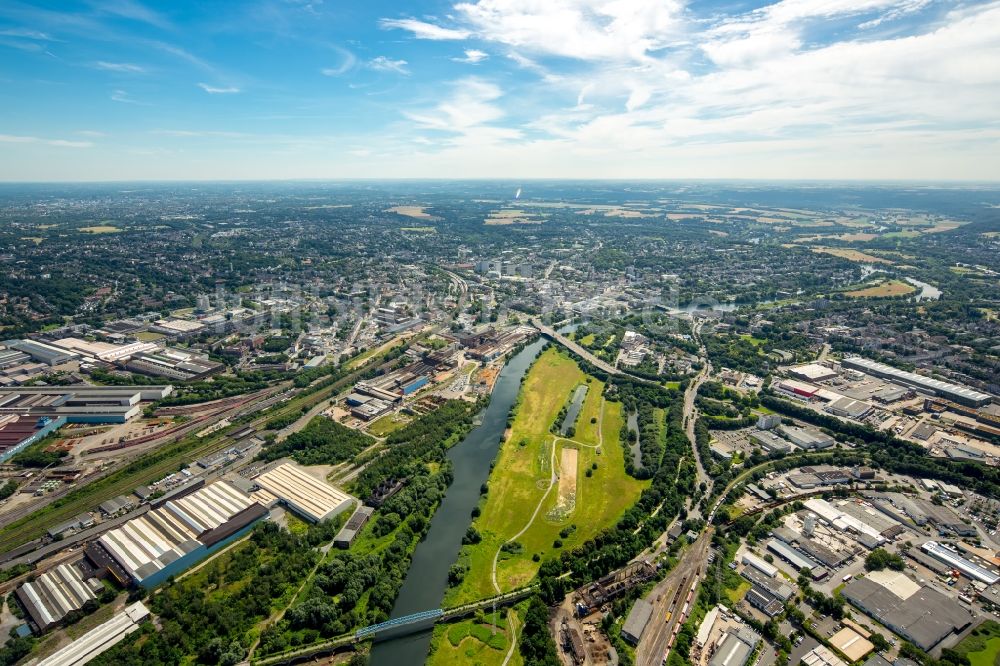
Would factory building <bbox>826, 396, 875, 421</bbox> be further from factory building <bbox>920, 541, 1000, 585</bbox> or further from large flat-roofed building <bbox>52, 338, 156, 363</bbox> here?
large flat-roofed building <bbox>52, 338, 156, 363</bbox>

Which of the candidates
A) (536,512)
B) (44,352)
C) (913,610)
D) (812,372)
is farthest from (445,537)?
(44,352)

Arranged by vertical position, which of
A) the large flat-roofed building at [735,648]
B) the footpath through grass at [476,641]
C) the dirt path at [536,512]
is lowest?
the dirt path at [536,512]

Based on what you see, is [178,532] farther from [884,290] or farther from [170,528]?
[884,290]

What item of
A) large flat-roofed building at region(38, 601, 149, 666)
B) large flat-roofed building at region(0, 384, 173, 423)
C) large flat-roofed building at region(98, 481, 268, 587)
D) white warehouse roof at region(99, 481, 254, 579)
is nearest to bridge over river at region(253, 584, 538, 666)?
large flat-roofed building at region(38, 601, 149, 666)

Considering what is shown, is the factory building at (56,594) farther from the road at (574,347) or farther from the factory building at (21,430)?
the road at (574,347)

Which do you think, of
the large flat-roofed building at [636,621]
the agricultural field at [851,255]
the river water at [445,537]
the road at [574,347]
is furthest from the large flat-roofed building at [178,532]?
the agricultural field at [851,255]

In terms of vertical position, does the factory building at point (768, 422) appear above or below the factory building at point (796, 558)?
below

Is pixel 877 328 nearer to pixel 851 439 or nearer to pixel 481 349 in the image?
pixel 851 439

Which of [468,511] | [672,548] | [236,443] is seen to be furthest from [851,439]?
[236,443]
